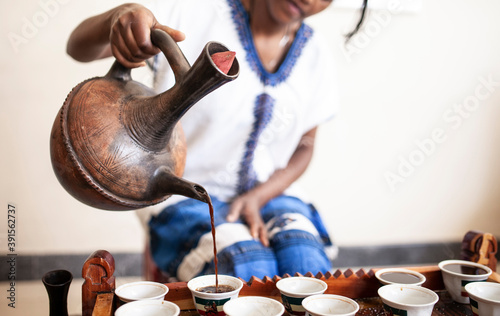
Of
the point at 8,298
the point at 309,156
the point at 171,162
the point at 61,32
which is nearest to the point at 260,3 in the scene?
the point at 309,156

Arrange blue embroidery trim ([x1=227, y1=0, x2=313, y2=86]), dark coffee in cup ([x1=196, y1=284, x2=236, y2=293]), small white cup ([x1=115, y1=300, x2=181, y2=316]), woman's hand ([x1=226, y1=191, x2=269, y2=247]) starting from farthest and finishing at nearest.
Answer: blue embroidery trim ([x1=227, y1=0, x2=313, y2=86]), woman's hand ([x1=226, y1=191, x2=269, y2=247]), dark coffee in cup ([x1=196, y1=284, x2=236, y2=293]), small white cup ([x1=115, y1=300, x2=181, y2=316])

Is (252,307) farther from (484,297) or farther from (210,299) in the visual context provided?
(484,297)

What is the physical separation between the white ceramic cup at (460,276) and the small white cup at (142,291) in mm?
658

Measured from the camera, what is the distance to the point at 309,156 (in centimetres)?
182

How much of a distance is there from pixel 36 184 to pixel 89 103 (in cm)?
137

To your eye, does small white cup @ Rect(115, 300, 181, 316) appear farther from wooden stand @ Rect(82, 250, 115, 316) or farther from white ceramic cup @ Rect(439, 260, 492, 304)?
white ceramic cup @ Rect(439, 260, 492, 304)

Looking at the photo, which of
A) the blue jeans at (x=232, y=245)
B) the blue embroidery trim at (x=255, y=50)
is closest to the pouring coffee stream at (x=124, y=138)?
the blue jeans at (x=232, y=245)

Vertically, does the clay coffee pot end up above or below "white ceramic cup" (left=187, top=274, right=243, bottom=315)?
above

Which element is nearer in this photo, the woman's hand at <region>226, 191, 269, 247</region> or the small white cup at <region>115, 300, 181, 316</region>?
the small white cup at <region>115, 300, 181, 316</region>

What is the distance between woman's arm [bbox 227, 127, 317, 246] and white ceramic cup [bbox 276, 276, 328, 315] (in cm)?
36

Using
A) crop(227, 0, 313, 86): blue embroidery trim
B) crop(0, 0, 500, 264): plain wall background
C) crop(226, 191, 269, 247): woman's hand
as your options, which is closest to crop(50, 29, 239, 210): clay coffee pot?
crop(226, 191, 269, 247): woman's hand

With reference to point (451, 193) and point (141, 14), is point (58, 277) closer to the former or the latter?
point (141, 14)

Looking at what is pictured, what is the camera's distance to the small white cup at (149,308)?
0.90 meters

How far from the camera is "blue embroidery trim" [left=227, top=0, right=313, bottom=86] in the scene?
1581 mm
